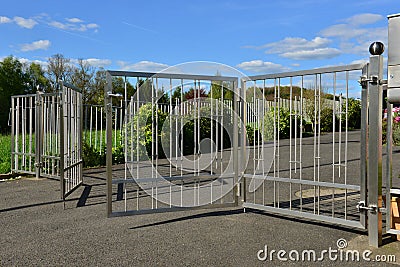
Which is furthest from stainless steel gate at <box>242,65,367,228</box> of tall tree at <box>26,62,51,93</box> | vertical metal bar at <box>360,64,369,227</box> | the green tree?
tall tree at <box>26,62,51,93</box>

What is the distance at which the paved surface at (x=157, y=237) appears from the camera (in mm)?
3576

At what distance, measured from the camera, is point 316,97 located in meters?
4.49

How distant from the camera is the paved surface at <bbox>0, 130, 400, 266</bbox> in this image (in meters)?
3.58

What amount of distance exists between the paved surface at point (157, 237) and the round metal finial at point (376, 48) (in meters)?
1.96

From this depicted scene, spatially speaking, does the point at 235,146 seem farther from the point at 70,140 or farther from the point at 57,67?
the point at 57,67

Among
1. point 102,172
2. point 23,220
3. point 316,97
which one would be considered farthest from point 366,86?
point 102,172

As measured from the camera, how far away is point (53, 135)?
26.0 ft

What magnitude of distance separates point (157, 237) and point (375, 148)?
98.4 inches

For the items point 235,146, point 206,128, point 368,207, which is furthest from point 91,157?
point 368,207

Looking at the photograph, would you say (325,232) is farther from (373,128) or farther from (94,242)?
(94,242)

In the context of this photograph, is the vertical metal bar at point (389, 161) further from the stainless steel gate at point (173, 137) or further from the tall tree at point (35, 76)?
the tall tree at point (35, 76)

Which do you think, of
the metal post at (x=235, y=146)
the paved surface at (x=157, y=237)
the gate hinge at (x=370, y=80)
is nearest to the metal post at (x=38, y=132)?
the paved surface at (x=157, y=237)

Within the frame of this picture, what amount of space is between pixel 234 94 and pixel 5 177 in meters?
6.10

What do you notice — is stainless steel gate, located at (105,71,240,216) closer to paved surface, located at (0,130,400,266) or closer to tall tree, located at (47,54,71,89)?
paved surface, located at (0,130,400,266)
